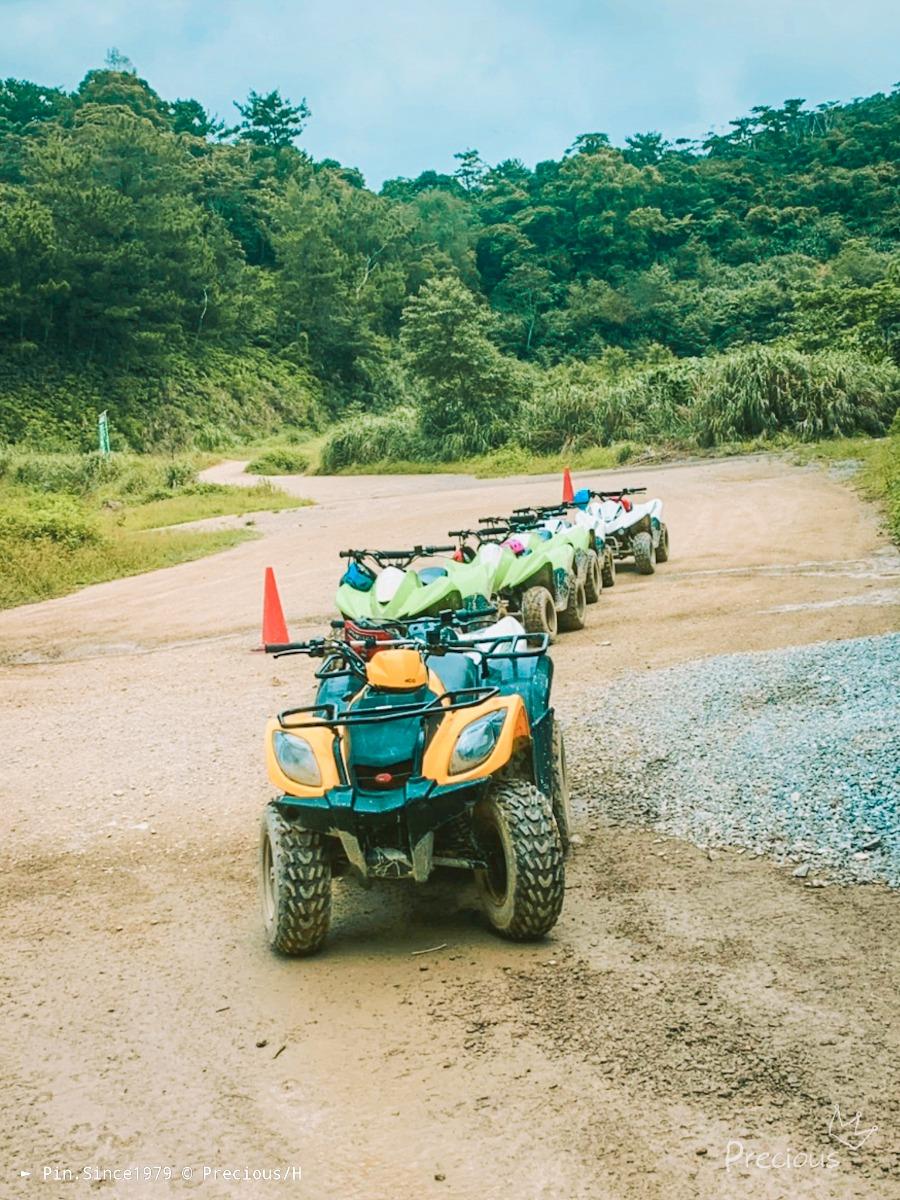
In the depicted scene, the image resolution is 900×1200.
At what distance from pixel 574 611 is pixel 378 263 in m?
64.0

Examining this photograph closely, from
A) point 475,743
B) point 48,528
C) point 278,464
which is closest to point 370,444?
point 278,464

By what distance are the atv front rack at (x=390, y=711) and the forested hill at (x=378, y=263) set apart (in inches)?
1152

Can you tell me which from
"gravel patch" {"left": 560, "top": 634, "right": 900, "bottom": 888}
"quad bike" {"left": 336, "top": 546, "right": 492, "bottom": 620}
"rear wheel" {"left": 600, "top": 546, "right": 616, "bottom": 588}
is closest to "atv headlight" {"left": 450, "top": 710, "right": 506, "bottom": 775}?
"gravel patch" {"left": 560, "top": 634, "right": 900, "bottom": 888}

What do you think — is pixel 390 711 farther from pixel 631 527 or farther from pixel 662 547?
pixel 662 547

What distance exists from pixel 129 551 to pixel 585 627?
35.0 feet

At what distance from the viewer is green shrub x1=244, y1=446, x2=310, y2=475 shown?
4219cm

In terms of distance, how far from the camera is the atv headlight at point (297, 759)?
4770 mm

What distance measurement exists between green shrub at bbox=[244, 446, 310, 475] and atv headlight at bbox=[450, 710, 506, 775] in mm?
37385

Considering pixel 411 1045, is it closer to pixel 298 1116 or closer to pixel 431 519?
pixel 298 1116

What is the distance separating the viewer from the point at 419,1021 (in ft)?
13.9

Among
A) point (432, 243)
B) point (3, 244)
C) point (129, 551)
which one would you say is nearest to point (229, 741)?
point (129, 551)

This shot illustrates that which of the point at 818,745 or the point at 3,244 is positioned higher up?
the point at 3,244

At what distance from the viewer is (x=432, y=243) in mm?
75875

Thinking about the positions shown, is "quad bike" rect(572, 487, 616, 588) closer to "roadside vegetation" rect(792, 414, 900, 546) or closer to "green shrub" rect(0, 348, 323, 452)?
"roadside vegetation" rect(792, 414, 900, 546)
